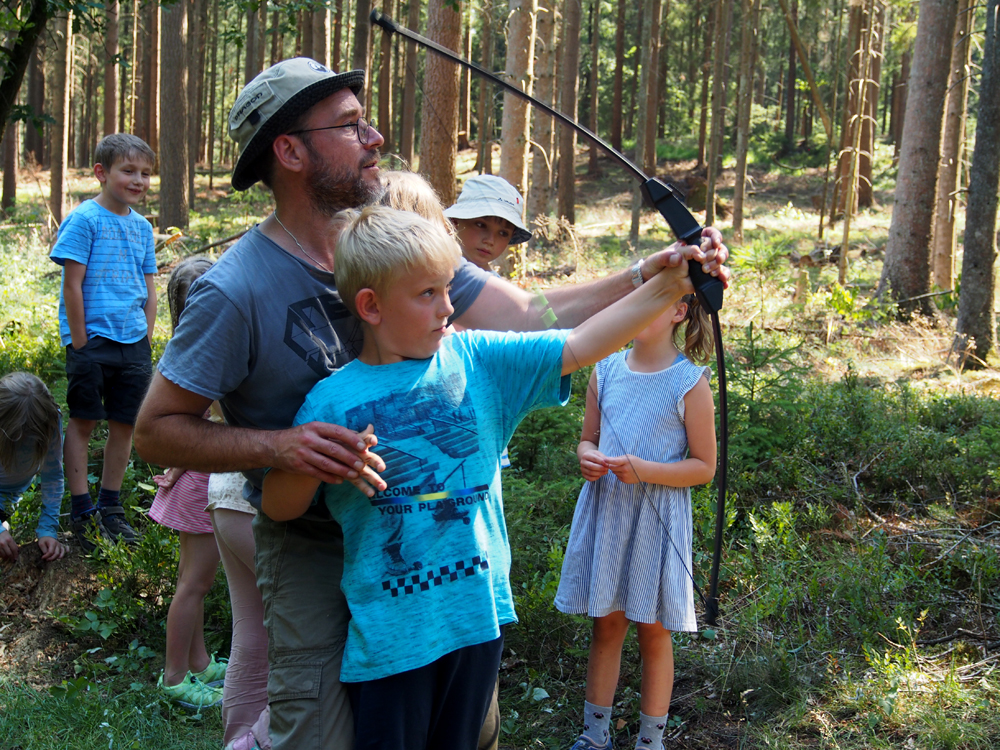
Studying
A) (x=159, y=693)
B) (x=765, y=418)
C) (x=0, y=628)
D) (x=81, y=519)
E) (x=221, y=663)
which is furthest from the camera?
(x=765, y=418)

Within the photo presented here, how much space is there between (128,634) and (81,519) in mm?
955

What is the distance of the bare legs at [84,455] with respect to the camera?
16.4 ft

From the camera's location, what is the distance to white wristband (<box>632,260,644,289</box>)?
229cm

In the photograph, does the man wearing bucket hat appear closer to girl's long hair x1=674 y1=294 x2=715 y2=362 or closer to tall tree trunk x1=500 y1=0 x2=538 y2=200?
girl's long hair x1=674 y1=294 x2=715 y2=362

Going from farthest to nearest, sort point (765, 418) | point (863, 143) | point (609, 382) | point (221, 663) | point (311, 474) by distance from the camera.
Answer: point (863, 143) < point (765, 418) < point (221, 663) < point (609, 382) < point (311, 474)

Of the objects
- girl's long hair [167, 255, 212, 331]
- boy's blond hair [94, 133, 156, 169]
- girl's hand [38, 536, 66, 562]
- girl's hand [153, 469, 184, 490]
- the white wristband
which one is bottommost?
girl's hand [38, 536, 66, 562]

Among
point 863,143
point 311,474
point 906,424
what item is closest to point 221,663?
point 311,474

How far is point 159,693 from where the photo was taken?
3645 mm

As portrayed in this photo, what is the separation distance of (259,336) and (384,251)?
0.40 meters

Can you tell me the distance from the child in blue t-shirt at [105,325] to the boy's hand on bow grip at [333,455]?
3.58 meters

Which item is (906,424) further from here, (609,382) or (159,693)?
(159,693)

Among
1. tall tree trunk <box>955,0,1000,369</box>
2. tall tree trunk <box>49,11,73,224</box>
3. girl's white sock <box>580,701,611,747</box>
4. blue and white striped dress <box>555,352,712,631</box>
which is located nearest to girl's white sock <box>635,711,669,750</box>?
girl's white sock <box>580,701,611,747</box>

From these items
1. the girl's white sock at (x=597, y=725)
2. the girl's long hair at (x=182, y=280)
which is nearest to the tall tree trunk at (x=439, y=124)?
the girl's long hair at (x=182, y=280)

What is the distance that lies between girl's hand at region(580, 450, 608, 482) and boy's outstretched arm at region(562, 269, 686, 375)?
101 centimetres
